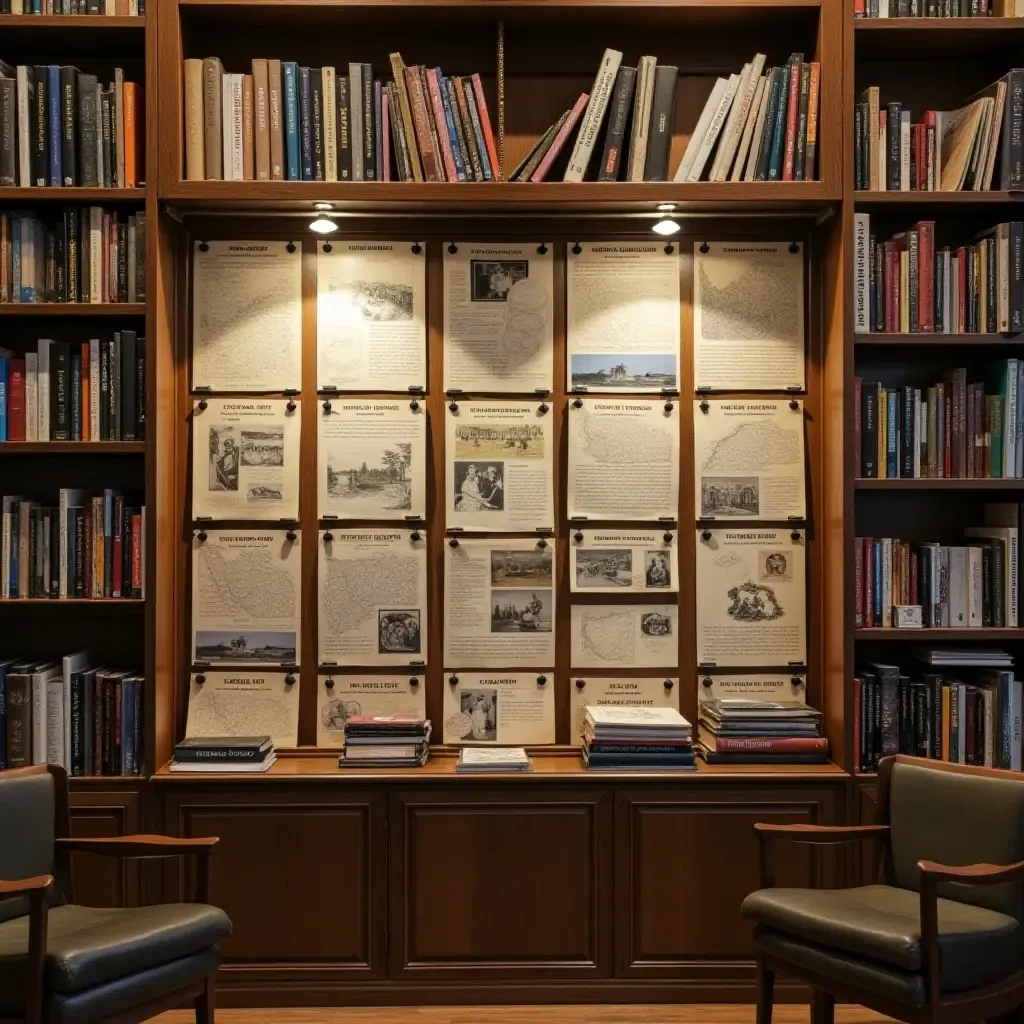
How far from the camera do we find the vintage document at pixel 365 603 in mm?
3406

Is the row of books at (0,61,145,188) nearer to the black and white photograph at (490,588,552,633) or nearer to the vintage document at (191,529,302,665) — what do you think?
the vintage document at (191,529,302,665)

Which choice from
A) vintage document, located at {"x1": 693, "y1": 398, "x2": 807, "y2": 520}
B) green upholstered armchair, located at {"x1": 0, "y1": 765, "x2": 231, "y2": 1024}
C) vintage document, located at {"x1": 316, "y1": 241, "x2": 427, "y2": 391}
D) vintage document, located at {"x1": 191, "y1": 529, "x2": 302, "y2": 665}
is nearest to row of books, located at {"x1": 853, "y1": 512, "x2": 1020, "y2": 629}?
vintage document, located at {"x1": 693, "y1": 398, "x2": 807, "y2": 520}

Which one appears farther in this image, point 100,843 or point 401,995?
point 401,995

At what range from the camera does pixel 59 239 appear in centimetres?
321

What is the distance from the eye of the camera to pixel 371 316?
342 centimetres

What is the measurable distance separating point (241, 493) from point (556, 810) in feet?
4.77

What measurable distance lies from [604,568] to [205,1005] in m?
1.74

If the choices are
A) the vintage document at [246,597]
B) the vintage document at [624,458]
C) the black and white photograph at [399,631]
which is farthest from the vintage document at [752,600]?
the vintage document at [246,597]

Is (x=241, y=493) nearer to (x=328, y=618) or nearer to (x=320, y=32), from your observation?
(x=328, y=618)

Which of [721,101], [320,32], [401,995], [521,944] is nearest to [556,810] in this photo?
[521,944]

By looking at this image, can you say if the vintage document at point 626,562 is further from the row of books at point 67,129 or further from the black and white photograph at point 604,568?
the row of books at point 67,129

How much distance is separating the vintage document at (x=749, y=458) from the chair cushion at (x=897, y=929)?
1.25m

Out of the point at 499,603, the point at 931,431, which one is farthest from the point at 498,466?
the point at 931,431

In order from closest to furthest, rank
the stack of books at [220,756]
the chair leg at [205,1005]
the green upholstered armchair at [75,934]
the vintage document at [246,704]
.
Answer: the green upholstered armchair at [75,934] → the chair leg at [205,1005] → the stack of books at [220,756] → the vintage document at [246,704]
